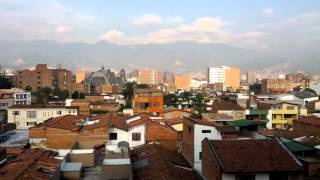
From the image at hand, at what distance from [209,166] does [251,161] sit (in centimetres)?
212

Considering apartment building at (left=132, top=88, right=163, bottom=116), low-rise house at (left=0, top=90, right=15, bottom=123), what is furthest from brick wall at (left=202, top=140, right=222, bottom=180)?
low-rise house at (left=0, top=90, right=15, bottom=123)

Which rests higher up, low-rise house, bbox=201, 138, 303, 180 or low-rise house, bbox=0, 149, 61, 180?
low-rise house, bbox=201, 138, 303, 180

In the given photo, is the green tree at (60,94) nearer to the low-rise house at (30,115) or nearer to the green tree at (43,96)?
the green tree at (43,96)

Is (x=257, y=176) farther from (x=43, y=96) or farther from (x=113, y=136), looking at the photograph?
(x=43, y=96)

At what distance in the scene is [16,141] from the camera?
122 ft

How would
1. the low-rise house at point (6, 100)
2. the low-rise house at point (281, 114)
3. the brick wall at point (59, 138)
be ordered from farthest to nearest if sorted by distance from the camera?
the low-rise house at point (6, 100)
the low-rise house at point (281, 114)
the brick wall at point (59, 138)

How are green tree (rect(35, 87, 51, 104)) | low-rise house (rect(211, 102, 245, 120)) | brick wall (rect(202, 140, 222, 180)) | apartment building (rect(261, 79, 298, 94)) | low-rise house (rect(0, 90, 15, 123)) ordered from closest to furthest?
brick wall (rect(202, 140, 222, 180))
low-rise house (rect(211, 102, 245, 120))
low-rise house (rect(0, 90, 15, 123))
green tree (rect(35, 87, 51, 104))
apartment building (rect(261, 79, 298, 94))

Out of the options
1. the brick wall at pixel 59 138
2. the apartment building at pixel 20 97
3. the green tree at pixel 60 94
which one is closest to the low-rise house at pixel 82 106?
the apartment building at pixel 20 97

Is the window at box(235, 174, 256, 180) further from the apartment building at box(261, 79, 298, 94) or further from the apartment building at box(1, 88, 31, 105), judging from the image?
the apartment building at box(261, 79, 298, 94)

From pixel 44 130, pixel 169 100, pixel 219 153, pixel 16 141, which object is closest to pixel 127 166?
pixel 219 153

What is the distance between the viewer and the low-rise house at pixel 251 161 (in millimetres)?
15922

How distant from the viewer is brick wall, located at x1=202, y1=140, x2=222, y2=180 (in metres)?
16.4

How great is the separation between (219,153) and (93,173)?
24.8 feet

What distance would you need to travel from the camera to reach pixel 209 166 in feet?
58.4
